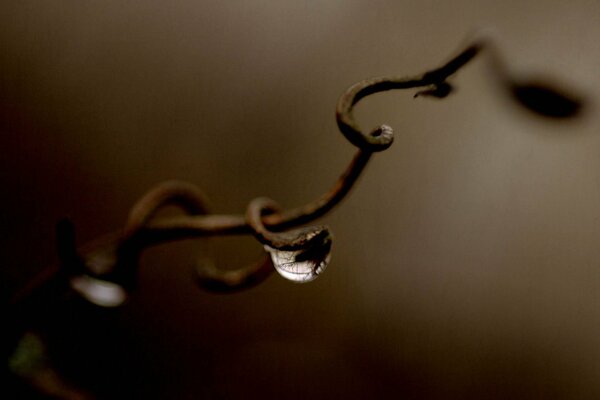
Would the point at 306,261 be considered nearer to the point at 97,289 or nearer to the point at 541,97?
the point at 97,289

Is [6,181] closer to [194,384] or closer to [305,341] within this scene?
[194,384]

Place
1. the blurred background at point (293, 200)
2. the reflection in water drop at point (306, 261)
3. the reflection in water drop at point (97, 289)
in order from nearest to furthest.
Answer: the reflection in water drop at point (306, 261) < the reflection in water drop at point (97, 289) < the blurred background at point (293, 200)

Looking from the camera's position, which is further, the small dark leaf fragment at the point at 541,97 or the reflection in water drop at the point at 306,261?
the small dark leaf fragment at the point at 541,97

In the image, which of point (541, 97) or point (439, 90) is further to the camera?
point (541, 97)

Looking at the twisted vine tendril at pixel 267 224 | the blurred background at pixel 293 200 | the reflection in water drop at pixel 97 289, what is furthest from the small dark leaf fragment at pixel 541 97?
the reflection in water drop at pixel 97 289

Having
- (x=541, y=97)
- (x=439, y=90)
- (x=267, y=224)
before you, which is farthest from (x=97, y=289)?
(x=541, y=97)

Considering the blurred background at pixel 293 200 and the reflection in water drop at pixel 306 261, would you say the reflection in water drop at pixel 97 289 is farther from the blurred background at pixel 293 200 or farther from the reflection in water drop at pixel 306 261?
the blurred background at pixel 293 200
